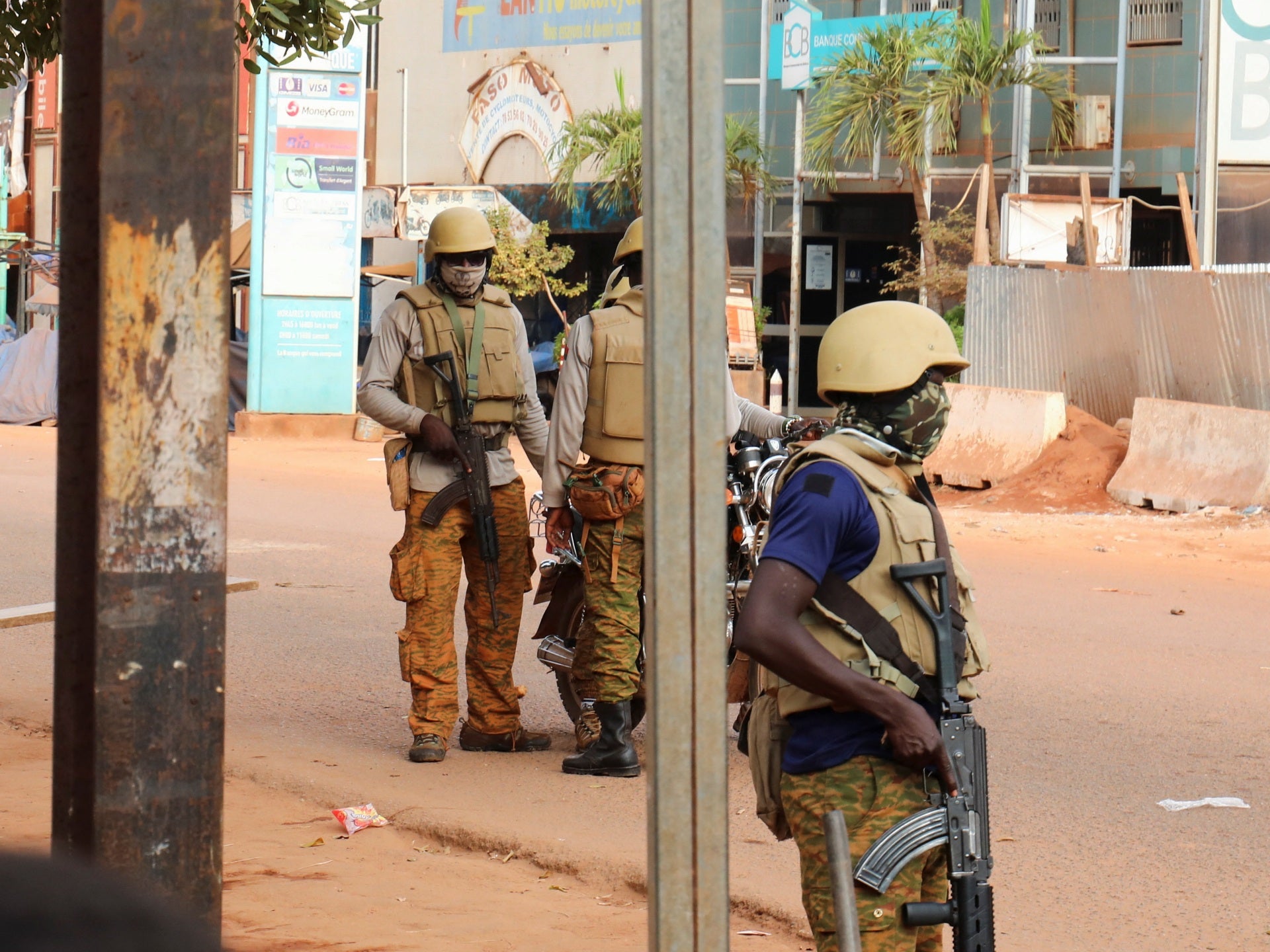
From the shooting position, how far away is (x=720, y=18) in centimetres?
175

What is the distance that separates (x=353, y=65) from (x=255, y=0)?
14.2 m

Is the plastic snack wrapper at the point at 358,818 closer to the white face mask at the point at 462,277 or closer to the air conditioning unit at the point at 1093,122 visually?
the white face mask at the point at 462,277

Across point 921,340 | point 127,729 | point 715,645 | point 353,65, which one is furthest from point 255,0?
point 353,65

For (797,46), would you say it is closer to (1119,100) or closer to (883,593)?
(1119,100)

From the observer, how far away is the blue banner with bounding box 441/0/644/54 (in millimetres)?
25734

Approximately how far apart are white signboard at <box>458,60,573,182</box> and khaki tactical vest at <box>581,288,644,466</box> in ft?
67.0

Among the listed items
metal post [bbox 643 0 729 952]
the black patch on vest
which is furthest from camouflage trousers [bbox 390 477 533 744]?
metal post [bbox 643 0 729 952]

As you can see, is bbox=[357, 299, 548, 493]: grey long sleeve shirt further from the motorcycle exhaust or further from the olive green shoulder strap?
the motorcycle exhaust

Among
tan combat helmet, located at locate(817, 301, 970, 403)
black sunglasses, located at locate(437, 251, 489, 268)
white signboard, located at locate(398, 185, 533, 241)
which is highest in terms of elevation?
white signboard, located at locate(398, 185, 533, 241)

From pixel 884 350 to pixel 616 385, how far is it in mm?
2692

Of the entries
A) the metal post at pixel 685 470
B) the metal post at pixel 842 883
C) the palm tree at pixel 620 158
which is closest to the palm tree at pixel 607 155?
the palm tree at pixel 620 158

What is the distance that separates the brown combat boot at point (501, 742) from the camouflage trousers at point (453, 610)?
0.03 meters

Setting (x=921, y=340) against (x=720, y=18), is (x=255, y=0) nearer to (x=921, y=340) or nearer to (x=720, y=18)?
(x=921, y=340)

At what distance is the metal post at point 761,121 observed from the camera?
949 inches
